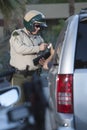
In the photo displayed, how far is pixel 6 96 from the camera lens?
387 centimetres

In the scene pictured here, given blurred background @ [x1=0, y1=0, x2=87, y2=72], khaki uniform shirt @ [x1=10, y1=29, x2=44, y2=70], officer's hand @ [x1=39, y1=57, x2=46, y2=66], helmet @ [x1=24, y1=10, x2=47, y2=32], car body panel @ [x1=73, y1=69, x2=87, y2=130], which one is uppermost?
blurred background @ [x1=0, y1=0, x2=87, y2=72]

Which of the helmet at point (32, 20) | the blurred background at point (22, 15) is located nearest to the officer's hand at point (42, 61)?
the helmet at point (32, 20)

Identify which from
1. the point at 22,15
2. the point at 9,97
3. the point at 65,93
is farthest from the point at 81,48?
the point at 22,15

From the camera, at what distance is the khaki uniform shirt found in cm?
750

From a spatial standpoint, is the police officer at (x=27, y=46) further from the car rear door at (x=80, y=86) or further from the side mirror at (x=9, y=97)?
the side mirror at (x=9, y=97)

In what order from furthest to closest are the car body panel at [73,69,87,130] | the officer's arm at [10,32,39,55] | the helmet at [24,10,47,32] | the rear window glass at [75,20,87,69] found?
the helmet at [24,10,47,32], the officer's arm at [10,32,39,55], the rear window glass at [75,20,87,69], the car body panel at [73,69,87,130]

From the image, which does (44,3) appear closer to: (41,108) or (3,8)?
(3,8)

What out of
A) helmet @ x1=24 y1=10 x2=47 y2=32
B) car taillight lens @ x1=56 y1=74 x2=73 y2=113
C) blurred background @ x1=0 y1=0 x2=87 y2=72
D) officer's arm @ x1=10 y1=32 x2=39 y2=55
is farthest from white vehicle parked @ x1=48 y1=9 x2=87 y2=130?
blurred background @ x1=0 y1=0 x2=87 y2=72

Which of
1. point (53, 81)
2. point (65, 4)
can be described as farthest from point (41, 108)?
point (65, 4)

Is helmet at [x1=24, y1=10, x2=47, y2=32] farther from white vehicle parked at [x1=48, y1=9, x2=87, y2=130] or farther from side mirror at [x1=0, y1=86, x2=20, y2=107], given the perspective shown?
side mirror at [x1=0, y1=86, x2=20, y2=107]

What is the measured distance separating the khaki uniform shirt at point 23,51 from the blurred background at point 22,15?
2751 mm

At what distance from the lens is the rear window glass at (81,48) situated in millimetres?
5184

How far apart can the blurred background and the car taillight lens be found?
5137 mm

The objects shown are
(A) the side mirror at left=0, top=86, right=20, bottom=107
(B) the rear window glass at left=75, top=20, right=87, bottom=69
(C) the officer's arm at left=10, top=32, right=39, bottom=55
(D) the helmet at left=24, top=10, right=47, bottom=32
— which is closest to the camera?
(A) the side mirror at left=0, top=86, right=20, bottom=107
